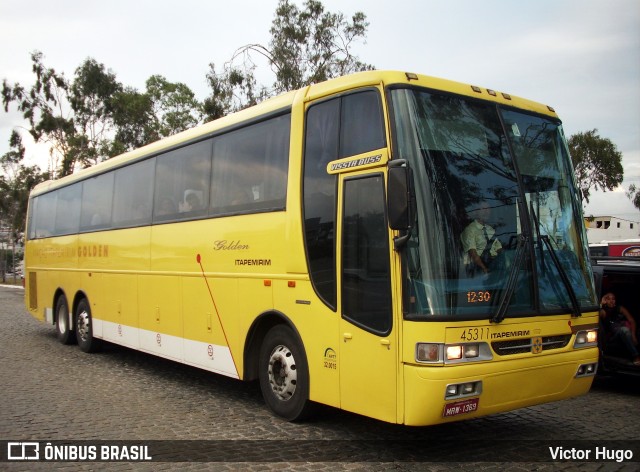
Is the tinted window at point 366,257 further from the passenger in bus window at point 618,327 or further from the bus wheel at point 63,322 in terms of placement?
the bus wheel at point 63,322

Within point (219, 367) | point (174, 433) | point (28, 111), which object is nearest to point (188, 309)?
point (219, 367)

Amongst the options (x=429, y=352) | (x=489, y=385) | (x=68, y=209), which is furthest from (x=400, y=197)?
(x=68, y=209)

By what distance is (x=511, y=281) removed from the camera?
5.47 m

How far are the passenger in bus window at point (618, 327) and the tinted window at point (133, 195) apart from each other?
698 cm

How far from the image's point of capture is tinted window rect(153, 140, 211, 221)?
8539 mm

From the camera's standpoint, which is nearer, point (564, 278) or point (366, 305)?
point (366, 305)

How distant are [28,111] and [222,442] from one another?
4496 centimetres

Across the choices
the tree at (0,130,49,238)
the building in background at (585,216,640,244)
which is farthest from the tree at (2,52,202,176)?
the building in background at (585,216,640,244)

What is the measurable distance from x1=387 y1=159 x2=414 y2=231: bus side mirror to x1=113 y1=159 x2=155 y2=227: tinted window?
229 inches

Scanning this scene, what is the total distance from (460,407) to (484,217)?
1.63 m

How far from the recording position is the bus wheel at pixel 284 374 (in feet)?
21.4

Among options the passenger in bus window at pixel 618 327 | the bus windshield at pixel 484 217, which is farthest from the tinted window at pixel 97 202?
the passenger in bus window at pixel 618 327

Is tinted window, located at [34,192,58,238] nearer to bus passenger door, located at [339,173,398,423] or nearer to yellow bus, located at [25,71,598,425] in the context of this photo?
yellow bus, located at [25,71,598,425]

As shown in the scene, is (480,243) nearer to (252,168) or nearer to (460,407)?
(460,407)
